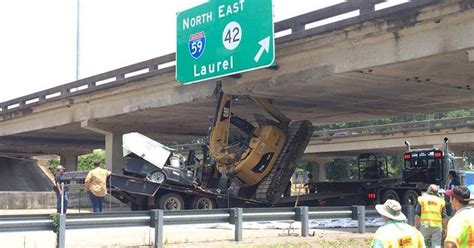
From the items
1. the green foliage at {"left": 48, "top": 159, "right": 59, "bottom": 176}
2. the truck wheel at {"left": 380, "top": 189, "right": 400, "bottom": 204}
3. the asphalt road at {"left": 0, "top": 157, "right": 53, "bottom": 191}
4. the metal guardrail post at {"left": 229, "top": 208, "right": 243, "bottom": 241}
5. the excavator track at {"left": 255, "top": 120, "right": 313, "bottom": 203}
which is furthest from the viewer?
the green foliage at {"left": 48, "top": 159, "right": 59, "bottom": 176}

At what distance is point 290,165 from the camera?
64.7 feet

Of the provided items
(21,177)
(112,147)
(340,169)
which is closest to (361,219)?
(112,147)

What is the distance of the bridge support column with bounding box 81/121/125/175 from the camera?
2670cm

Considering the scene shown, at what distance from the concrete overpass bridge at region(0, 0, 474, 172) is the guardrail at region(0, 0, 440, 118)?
0.03 meters

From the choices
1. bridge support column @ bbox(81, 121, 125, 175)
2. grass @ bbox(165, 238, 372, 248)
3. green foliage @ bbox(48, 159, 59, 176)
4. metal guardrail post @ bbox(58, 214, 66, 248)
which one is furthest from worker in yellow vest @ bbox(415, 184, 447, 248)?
green foliage @ bbox(48, 159, 59, 176)

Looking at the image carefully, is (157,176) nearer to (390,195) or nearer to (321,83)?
(321,83)

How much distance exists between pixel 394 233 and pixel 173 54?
16.4 meters

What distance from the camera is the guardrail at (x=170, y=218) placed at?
30.3 ft

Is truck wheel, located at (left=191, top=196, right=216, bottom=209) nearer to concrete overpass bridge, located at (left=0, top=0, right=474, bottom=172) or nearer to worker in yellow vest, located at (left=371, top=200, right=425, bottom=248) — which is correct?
concrete overpass bridge, located at (left=0, top=0, right=474, bottom=172)

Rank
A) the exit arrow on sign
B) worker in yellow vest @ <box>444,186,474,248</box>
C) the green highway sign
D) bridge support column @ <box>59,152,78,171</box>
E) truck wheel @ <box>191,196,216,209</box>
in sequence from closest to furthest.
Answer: worker in yellow vest @ <box>444,186,474,248</box> → the exit arrow on sign → the green highway sign → truck wheel @ <box>191,196,216,209</box> → bridge support column @ <box>59,152,78,171</box>

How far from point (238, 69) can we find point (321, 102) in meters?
4.78

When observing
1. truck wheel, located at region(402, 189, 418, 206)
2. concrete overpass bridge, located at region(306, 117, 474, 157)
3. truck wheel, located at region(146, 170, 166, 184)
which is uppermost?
concrete overpass bridge, located at region(306, 117, 474, 157)

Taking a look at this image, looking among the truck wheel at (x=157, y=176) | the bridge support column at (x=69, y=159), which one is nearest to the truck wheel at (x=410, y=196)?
the truck wheel at (x=157, y=176)

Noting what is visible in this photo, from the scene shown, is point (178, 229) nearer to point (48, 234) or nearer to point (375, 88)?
point (48, 234)
